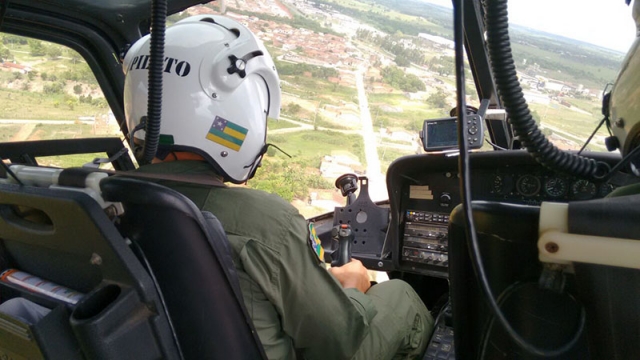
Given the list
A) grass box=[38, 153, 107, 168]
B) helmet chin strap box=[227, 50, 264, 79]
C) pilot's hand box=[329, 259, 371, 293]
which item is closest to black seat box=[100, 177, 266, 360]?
helmet chin strap box=[227, 50, 264, 79]

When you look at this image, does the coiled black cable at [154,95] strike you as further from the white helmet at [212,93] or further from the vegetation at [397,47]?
the vegetation at [397,47]

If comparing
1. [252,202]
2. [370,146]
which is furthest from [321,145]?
[252,202]

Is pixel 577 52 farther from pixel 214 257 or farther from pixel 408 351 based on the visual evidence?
pixel 214 257

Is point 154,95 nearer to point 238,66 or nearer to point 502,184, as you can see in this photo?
point 238,66

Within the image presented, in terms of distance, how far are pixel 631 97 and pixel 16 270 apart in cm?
113

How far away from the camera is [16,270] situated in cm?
104

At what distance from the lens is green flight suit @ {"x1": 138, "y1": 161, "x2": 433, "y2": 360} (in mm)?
1059

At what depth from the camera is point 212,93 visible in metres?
1.25

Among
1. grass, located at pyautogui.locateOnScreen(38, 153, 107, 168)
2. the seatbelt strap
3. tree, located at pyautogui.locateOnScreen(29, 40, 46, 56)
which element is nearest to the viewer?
the seatbelt strap

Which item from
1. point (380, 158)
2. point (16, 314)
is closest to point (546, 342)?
point (16, 314)

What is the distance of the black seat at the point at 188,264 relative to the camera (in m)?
0.89

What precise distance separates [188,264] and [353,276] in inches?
28.0

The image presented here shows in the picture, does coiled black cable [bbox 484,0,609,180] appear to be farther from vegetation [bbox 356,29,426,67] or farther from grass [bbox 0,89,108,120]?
grass [bbox 0,89,108,120]

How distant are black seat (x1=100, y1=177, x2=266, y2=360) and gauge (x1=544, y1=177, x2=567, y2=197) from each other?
1.49m
